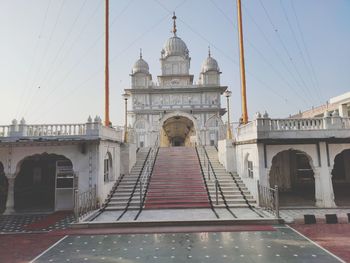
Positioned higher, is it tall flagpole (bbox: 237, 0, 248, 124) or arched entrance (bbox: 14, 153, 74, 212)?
tall flagpole (bbox: 237, 0, 248, 124)

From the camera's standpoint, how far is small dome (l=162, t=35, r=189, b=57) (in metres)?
40.2

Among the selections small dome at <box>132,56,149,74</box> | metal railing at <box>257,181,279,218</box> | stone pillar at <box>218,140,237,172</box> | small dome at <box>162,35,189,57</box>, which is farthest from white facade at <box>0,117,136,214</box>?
small dome at <box>162,35,189,57</box>

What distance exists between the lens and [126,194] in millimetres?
13375

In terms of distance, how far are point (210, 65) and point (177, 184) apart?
91.6 feet

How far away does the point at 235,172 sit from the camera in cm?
1555

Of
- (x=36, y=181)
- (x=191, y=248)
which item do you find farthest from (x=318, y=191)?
(x=36, y=181)

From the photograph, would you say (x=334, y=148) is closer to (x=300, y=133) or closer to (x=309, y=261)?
(x=300, y=133)

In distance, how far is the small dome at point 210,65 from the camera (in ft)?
123

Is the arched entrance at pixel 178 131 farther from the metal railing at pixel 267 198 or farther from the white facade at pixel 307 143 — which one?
the metal railing at pixel 267 198

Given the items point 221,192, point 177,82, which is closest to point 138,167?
point 221,192

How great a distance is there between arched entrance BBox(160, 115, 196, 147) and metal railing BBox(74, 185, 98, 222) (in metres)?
18.9

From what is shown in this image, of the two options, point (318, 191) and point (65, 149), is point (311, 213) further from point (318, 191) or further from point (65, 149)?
point (65, 149)

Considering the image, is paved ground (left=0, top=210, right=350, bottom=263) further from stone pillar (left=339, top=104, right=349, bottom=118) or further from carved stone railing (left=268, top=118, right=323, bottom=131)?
stone pillar (left=339, top=104, right=349, bottom=118)

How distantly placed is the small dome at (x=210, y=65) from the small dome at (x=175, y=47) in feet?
13.8
